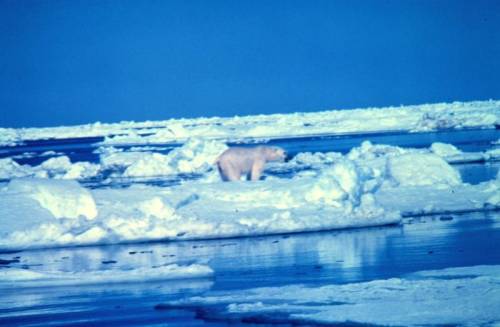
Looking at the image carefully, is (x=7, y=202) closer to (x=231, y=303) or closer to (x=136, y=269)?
(x=136, y=269)

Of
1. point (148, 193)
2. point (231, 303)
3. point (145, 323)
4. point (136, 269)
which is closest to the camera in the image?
point (145, 323)

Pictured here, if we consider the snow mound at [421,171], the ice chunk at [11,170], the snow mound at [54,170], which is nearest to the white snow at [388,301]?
the snow mound at [421,171]

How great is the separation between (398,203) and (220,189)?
8.57ft

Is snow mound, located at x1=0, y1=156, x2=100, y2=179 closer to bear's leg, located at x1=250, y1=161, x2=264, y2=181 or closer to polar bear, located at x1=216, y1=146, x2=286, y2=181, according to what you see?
polar bear, located at x1=216, y1=146, x2=286, y2=181

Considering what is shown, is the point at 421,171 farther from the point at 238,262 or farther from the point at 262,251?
the point at 238,262

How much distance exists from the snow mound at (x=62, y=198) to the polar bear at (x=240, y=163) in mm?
4986

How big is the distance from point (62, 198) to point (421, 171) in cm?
648

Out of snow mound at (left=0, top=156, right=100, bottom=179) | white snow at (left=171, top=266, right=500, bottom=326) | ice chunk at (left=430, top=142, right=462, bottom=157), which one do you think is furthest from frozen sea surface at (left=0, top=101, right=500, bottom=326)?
snow mound at (left=0, top=156, right=100, bottom=179)

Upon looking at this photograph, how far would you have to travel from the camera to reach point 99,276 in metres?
7.98

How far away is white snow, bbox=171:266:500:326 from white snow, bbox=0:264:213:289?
1.03m

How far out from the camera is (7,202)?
11.6 metres

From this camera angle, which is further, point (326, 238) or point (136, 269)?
point (326, 238)

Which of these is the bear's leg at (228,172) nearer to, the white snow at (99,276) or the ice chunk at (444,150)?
the ice chunk at (444,150)

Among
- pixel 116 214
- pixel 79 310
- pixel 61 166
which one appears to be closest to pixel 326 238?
pixel 116 214
